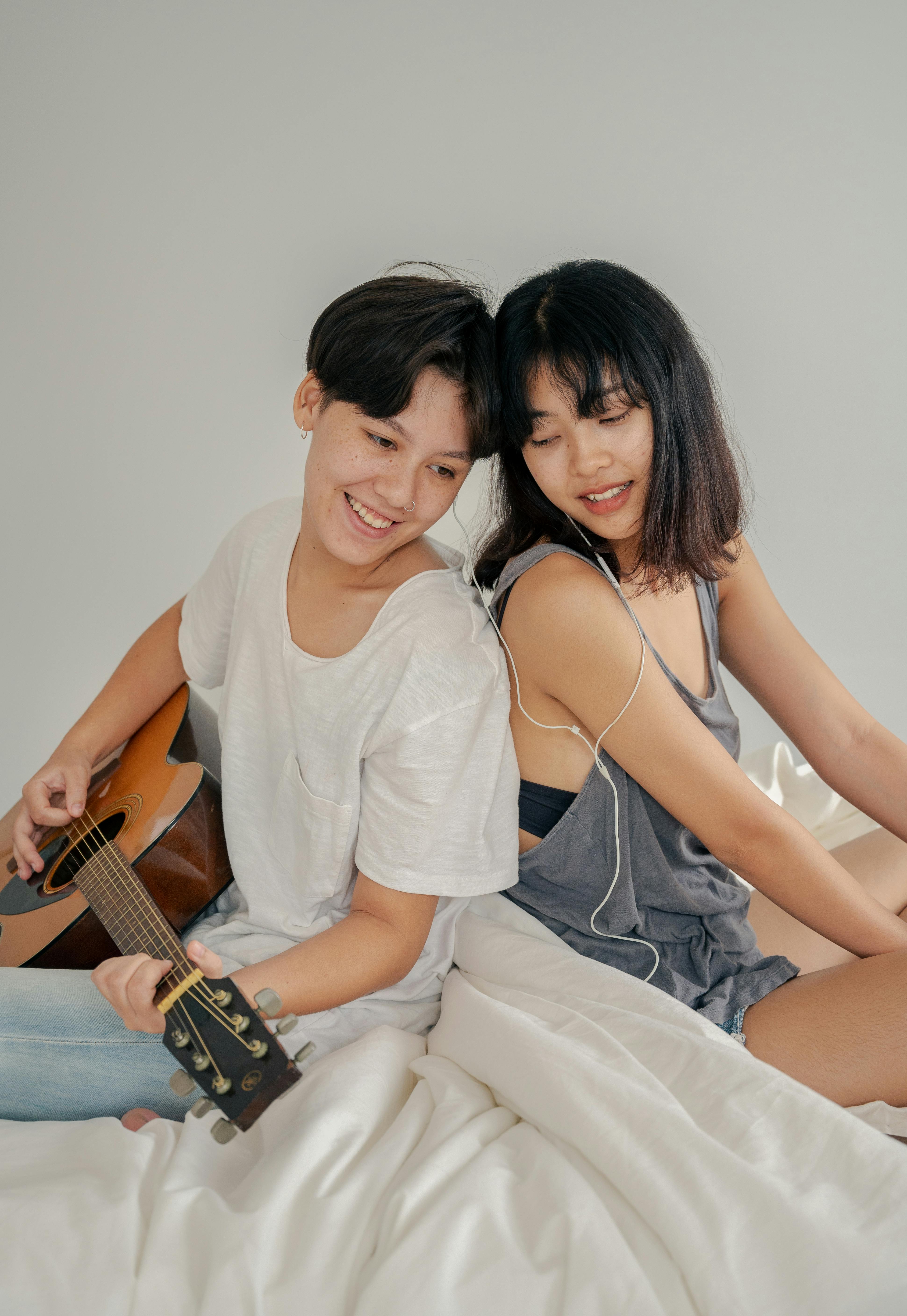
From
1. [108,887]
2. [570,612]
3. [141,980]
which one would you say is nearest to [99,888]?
[108,887]

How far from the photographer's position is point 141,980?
82 centimetres

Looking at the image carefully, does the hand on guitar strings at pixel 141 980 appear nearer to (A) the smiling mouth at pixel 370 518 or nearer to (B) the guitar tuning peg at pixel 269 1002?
(B) the guitar tuning peg at pixel 269 1002

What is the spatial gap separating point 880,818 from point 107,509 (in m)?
1.66

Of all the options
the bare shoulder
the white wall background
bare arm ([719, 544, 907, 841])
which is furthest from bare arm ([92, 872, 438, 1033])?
the white wall background

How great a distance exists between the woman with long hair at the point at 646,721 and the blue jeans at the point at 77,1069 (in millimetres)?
506

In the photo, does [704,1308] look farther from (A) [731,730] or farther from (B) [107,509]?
(B) [107,509]

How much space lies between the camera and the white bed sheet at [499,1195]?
0.66m

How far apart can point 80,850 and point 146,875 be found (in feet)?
0.55

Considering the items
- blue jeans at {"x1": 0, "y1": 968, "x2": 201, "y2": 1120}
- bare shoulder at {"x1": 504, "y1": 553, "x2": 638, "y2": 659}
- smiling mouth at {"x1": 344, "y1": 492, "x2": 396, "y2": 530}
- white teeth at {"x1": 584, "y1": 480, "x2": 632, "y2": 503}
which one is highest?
white teeth at {"x1": 584, "y1": 480, "x2": 632, "y2": 503}

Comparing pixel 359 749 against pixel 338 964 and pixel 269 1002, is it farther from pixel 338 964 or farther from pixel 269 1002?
pixel 269 1002

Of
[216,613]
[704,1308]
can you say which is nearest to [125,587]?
[216,613]

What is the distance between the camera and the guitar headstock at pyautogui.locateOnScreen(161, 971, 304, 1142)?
0.73 meters

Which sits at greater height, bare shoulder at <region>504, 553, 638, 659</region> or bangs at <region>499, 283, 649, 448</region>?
bangs at <region>499, 283, 649, 448</region>

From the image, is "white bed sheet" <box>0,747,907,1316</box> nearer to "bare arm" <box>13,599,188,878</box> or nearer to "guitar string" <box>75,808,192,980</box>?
"guitar string" <box>75,808,192,980</box>
